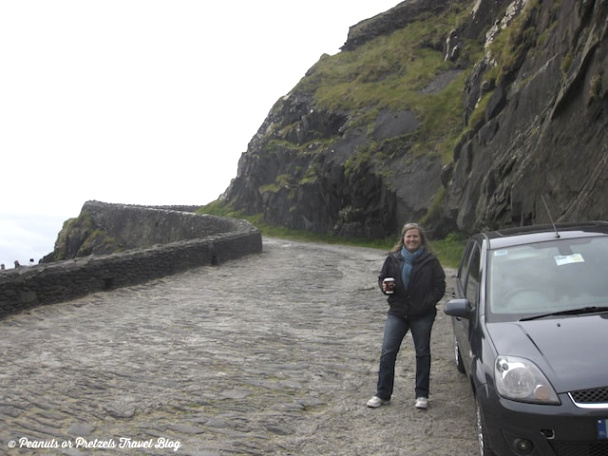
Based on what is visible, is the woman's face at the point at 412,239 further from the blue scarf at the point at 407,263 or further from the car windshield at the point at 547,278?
the car windshield at the point at 547,278

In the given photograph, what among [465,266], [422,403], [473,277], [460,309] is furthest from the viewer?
[465,266]

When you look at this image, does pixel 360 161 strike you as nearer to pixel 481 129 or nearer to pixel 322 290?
pixel 481 129

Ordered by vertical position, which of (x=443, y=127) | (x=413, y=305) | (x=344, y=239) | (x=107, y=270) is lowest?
(x=107, y=270)

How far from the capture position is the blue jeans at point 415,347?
21.5 ft

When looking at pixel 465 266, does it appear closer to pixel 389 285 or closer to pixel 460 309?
pixel 389 285

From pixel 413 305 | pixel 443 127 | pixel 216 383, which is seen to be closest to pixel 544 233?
pixel 413 305

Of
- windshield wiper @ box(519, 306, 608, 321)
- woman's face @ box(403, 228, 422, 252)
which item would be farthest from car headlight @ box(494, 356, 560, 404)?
woman's face @ box(403, 228, 422, 252)

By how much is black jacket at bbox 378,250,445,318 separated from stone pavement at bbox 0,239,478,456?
1009 mm

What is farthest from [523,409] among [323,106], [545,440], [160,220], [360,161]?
[323,106]

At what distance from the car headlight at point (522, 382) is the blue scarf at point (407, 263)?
2.06m

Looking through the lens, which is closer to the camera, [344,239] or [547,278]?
[547,278]

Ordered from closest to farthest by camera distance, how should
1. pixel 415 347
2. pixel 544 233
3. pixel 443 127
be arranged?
pixel 544 233
pixel 415 347
pixel 443 127

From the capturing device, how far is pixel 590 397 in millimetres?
4168

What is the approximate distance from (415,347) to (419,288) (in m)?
→ 0.61
